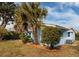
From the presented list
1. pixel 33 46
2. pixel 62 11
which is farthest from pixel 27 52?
pixel 62 11

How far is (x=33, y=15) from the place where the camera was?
19.6 ft

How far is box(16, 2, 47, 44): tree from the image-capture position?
19.6ft

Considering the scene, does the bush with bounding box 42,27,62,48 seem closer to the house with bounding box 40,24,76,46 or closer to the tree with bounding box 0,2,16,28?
the house with bounding box 40,24,76,46

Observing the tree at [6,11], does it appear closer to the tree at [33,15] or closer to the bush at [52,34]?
the tree at [33,15]

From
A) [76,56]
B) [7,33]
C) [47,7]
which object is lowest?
[76,56]

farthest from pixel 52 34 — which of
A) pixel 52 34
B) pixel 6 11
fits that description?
pixel 6 11

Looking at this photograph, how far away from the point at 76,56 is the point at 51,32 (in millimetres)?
571

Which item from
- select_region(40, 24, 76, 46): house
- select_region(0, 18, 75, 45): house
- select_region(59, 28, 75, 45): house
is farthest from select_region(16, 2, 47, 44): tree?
select_region(59, 28, 75, 45): house

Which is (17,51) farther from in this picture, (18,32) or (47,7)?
(47,7)

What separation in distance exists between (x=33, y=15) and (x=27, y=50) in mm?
588

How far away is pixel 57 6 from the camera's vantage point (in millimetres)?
5961

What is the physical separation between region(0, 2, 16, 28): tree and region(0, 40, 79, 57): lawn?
1.12ft

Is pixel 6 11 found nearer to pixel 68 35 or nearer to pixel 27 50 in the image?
pixel 27 50

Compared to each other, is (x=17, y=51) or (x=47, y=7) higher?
(x=47, y=7)
